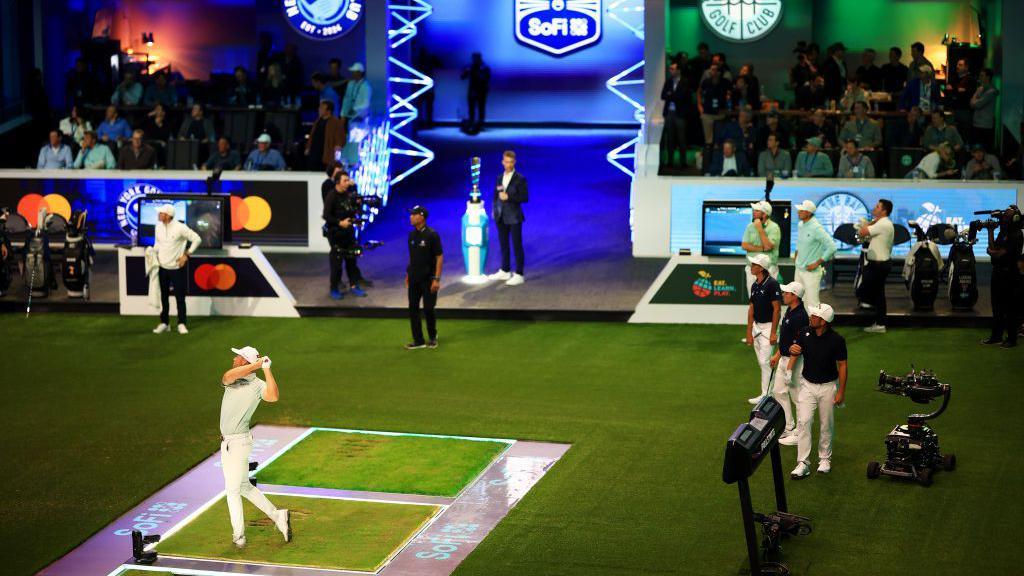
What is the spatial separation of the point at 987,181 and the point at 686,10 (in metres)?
10.8

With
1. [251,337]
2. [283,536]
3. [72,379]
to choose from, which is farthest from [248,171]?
[283,536]

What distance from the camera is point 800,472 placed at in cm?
1334

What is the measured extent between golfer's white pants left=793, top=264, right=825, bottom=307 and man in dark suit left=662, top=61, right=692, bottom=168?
8246 mm

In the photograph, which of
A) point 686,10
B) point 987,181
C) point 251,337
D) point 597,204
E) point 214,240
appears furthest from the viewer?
point 686,10

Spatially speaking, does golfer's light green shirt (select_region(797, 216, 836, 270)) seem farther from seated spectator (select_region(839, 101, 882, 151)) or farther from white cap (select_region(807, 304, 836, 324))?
seated spectator (select_region(839, 101, 882, 151))

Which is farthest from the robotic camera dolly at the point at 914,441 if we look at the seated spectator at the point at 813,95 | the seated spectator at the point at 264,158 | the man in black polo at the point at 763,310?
the seated spectator at the point at 264,158

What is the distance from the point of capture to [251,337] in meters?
20.0

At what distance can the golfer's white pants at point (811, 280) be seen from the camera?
18.5 metres

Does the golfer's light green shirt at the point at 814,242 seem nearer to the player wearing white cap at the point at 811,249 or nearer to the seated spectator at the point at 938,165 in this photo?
the player wearing white cap at the point at 811,249

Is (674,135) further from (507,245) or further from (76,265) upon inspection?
(76,265)

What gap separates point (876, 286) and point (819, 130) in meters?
7.18

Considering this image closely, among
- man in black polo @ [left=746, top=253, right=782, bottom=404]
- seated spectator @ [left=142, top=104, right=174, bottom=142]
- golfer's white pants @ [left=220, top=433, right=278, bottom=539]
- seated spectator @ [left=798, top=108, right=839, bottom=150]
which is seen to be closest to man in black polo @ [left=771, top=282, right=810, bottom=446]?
man in black polo @ [left=746, top=253, right=782, bottom=404]

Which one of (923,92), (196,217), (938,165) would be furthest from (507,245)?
(923,92)

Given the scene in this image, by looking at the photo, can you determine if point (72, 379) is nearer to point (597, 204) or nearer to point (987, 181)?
point (597, 204)
